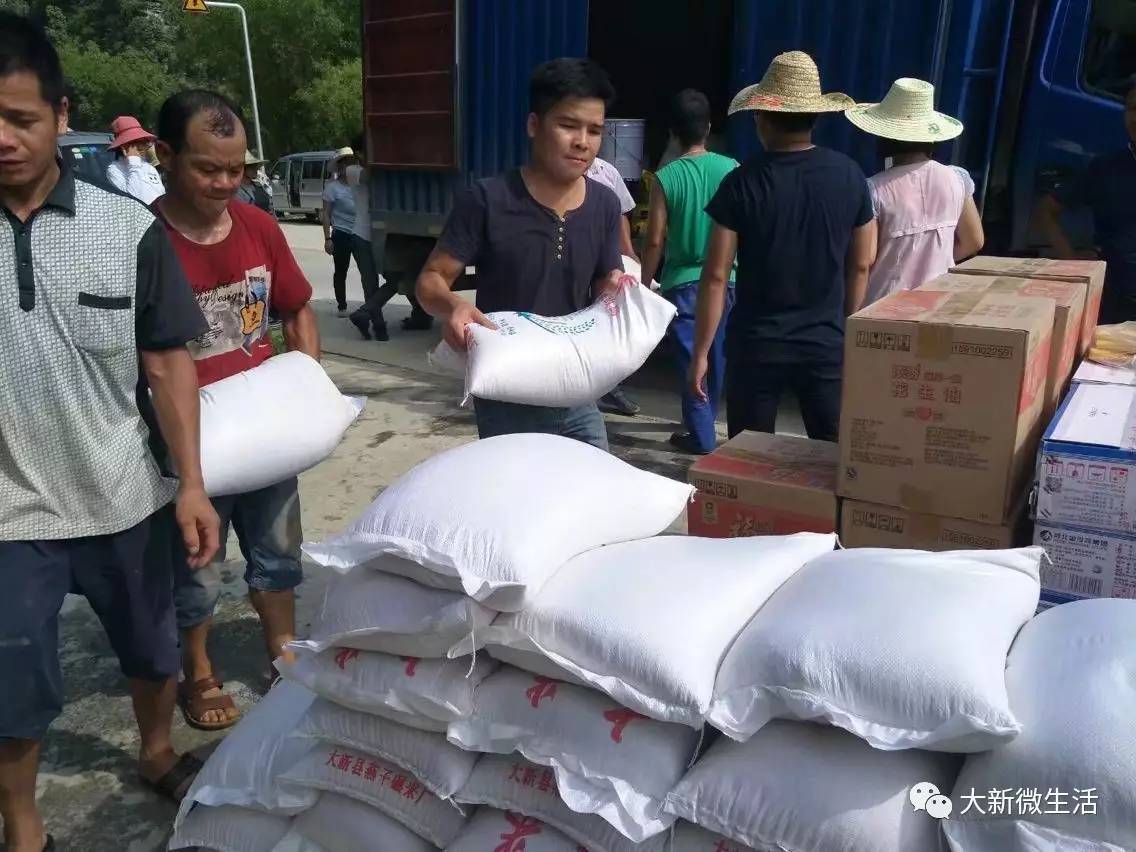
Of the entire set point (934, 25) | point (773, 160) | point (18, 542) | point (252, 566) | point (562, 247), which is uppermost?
point (934, 25)

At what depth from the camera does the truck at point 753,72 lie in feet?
14.0

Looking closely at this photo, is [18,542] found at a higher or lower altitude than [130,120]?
lower

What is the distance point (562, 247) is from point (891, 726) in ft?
5.27

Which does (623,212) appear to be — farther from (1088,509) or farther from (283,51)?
(283,51)

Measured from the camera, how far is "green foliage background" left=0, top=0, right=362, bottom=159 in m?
29.2

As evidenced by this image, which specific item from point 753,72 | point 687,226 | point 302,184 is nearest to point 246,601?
point 687,226

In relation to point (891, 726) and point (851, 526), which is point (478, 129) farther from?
point (891, 726)

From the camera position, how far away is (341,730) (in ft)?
5.33

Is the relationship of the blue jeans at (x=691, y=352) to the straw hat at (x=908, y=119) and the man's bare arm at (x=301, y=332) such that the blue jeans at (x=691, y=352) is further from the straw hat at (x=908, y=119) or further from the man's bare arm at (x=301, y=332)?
the man's bare arm at (x=301, y=332)

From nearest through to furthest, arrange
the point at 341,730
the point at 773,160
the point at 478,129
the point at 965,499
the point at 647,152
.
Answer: the point at 341,730 < the point at 965,499 < the point at 773,160 < the point at 478,129 < the point at 647,152

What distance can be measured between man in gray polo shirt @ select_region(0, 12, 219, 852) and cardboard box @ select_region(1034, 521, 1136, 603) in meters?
1.78

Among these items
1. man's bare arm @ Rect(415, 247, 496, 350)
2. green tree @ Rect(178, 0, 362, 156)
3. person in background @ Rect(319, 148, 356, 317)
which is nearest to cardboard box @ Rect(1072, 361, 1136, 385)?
man's bare arm @ Rect(415, 247, 496, 350)

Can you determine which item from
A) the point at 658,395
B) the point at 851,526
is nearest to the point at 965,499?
the point at 851,526

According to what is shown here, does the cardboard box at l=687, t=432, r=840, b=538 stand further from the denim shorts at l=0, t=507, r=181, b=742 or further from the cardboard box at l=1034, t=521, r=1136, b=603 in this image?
the denim shorts at l=0, t=507, r=181, b=742
